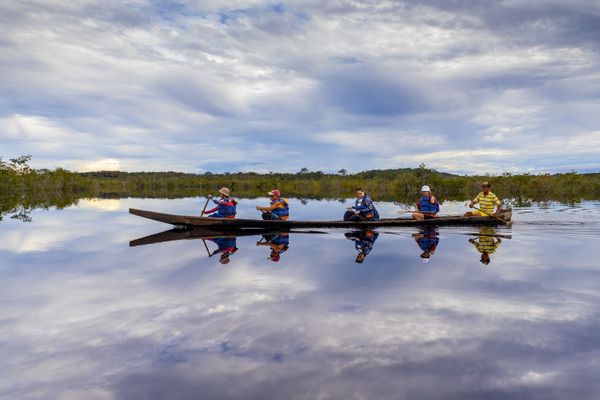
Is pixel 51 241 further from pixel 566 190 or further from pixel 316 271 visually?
pixel 566 190

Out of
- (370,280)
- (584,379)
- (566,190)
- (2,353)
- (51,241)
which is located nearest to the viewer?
(584,379)

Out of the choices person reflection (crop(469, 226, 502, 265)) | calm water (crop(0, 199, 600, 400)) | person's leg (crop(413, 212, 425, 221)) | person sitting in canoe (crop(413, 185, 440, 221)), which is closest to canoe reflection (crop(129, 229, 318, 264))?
calm water (crop(0, 199, 600, 400))

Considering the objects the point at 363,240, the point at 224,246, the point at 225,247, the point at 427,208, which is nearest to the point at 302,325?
the point at 225,247

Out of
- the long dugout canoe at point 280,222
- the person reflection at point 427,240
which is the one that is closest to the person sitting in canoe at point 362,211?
the long dugout canoe at point 280,222

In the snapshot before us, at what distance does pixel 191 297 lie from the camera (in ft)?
26.3

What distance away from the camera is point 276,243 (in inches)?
579

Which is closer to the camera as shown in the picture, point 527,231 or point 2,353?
point 2,353

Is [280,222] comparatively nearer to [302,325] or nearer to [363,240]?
[363,240]

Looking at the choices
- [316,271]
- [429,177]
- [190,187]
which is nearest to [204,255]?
[316,271]

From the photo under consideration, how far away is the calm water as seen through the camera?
4695 millimetres

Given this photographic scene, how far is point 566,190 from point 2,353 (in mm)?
68153

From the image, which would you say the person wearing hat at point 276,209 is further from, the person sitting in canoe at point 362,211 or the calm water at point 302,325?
the calm water at point 302,325

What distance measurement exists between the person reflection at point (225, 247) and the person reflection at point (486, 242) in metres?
6.46

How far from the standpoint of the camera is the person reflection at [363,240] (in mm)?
12359
